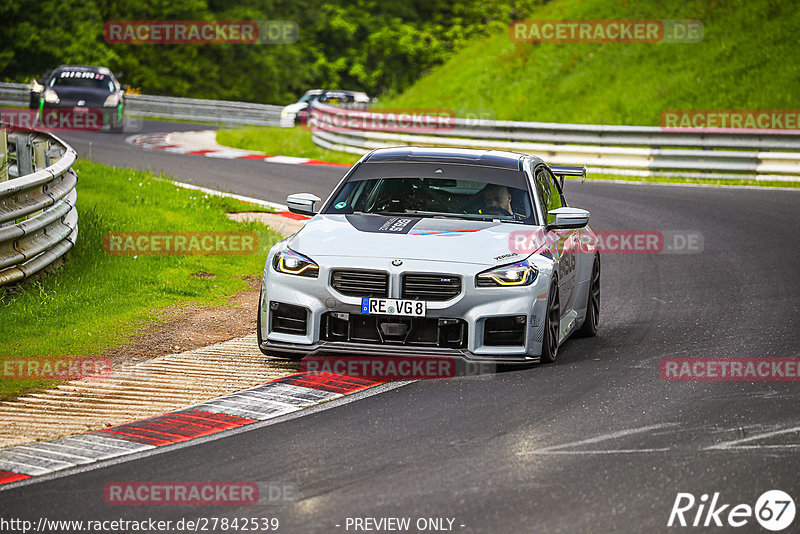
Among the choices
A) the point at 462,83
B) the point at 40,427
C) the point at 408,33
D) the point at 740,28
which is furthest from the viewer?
the point at 408,33

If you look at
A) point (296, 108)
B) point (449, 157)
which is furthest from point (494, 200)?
point (296, 108)

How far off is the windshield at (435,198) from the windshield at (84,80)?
77.0 ft

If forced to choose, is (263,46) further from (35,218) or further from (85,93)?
(35,218)

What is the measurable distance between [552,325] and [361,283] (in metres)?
1.48

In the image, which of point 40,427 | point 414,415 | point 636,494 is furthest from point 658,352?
point 40,427

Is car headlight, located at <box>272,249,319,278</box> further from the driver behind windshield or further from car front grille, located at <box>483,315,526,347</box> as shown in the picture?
the driver behind windshield

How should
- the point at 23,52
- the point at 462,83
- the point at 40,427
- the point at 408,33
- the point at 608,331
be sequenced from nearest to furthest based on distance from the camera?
the point at 40,427, the point at 608,331, the point at 462,83, the point at 23,52, the point at 408,33

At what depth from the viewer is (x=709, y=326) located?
10.3 metres

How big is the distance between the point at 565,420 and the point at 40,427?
3072 millimetres

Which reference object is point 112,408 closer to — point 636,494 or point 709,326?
point 636,494

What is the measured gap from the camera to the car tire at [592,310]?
10.0 m

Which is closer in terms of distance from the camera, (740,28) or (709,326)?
(709,326)

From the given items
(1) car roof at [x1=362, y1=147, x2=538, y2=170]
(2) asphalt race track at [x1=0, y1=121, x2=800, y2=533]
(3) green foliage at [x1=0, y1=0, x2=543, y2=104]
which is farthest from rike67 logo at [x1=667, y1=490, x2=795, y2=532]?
(3) green foliage at [x1=0, y1=0, x2=543, y2=104]

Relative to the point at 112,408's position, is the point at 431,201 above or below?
above
